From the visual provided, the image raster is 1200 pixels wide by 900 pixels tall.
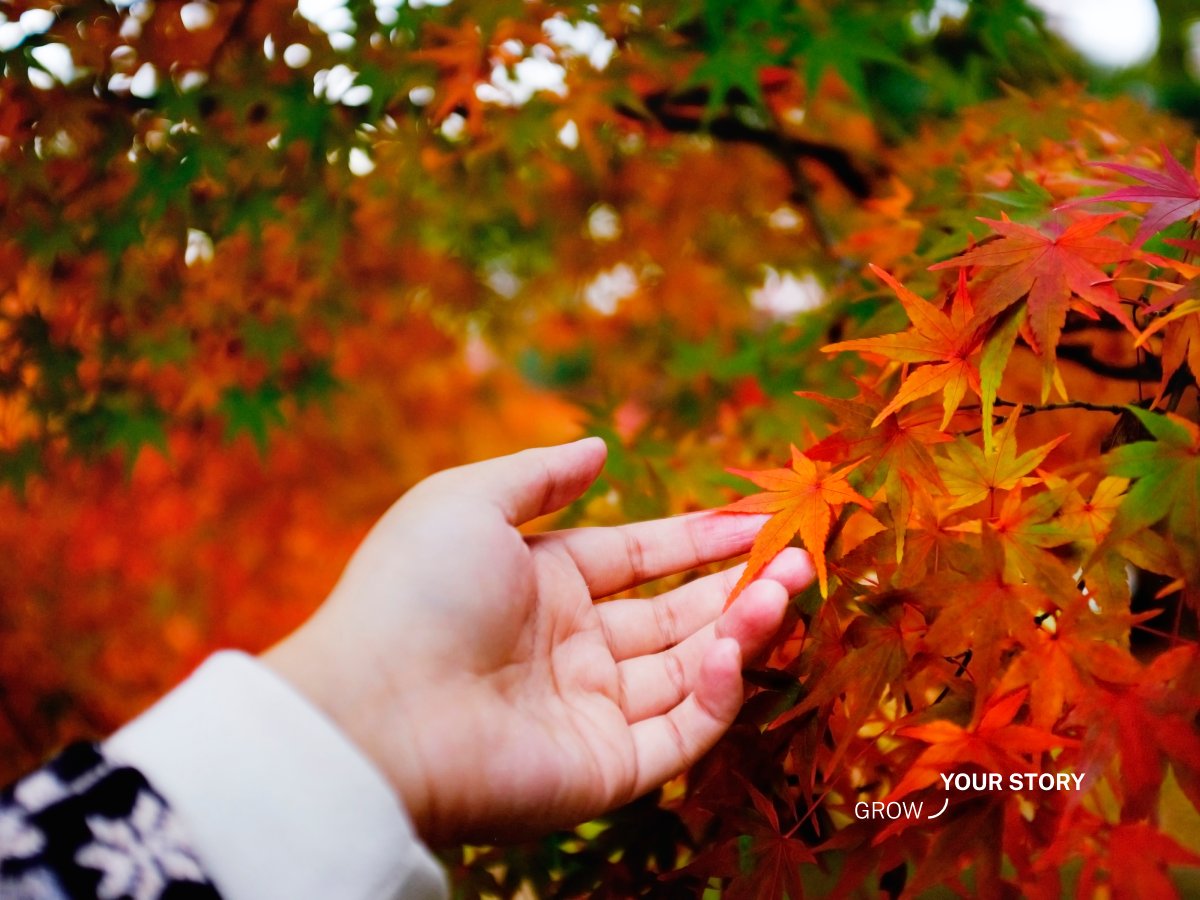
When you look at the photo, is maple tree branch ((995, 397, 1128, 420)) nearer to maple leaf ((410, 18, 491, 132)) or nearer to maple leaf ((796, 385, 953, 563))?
maple leaf ((796, 385, 953, 563))

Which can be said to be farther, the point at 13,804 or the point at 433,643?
the point at 433,643

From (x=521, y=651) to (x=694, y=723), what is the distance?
222 millimetres

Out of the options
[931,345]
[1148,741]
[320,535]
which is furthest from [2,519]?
[1148,741]

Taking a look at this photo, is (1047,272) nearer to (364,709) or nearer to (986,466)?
(986,466)

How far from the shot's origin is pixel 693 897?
990 millimetres

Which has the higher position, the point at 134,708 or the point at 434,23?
the point at 434,23

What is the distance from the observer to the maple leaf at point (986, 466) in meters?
0.79

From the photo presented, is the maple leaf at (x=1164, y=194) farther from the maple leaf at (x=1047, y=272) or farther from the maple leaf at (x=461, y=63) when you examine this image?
the maple leaf at (x=461, y=63)

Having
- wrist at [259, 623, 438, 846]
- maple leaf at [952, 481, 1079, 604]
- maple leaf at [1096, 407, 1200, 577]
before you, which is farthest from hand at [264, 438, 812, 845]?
maple leaf at [1096, 407, 1200, 577]

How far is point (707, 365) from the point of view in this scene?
1.94 metres

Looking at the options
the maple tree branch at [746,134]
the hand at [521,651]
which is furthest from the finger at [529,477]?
the maple tree branch at [746,134]

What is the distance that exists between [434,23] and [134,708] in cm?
224

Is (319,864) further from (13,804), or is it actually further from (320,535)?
(320,535)

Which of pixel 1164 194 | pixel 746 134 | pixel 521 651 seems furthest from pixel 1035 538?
pixel 746 134
